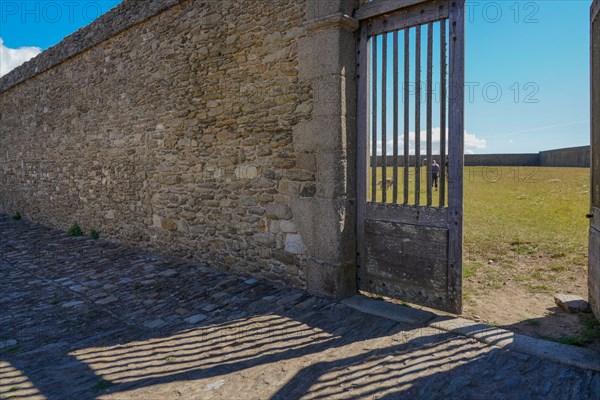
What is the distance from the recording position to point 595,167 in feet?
12.5

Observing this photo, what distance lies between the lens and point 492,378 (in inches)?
110

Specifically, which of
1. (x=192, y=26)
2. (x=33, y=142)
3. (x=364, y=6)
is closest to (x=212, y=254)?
(x=192, y=26)

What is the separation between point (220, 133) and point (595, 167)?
14.3 feet

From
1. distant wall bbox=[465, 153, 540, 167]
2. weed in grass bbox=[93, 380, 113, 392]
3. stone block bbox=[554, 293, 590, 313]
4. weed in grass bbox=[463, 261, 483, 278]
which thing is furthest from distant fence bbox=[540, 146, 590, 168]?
weed in grass bbox=[93, 380, 113, 392]

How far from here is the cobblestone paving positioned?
2779mm

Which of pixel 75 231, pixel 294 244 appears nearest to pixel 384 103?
pixel 294 244

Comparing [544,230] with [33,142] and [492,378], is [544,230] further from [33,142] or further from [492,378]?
[33,142]

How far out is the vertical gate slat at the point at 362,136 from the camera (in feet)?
14.4

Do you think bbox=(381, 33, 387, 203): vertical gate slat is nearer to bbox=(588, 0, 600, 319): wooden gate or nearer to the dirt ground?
the dirt ground

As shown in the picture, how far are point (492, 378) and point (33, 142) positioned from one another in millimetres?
12169

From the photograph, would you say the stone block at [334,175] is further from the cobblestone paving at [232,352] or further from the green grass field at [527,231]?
the green grass field at [527,231]

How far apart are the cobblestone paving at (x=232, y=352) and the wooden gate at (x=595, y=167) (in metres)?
1.32

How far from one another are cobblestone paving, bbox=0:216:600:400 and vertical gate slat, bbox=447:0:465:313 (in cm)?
69

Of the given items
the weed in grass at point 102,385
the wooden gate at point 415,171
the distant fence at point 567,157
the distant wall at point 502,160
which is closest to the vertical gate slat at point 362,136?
the wooden gate at point 415,171
